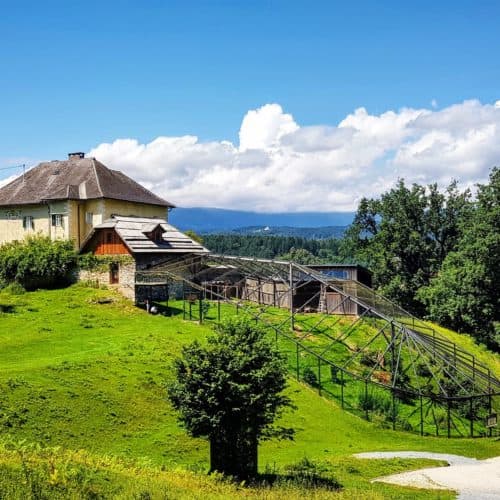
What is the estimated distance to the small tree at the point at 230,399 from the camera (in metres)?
20.2

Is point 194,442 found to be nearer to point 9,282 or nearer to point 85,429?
point 85,429

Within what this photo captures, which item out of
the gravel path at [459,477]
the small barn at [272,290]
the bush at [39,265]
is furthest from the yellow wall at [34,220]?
the gravel path at [459,477]

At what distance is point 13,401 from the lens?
24.8 m

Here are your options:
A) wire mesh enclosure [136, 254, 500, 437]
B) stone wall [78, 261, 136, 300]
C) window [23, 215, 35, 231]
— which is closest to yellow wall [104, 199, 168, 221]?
stone wall [78, 261, 136, 300]

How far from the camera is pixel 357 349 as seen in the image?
42906 millimetres

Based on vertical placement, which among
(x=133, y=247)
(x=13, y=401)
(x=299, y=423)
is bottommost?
(x=299, y=423)

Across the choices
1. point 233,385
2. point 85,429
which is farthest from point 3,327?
point 233,385

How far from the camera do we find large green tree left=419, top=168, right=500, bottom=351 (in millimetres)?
54594

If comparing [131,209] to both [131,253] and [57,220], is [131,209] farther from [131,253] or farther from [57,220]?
[131,253]

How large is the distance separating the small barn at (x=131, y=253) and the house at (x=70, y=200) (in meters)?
1.94

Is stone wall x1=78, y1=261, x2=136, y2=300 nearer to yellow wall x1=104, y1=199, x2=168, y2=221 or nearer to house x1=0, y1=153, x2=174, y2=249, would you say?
house x1=0, y1=153, x2=174, y2=249

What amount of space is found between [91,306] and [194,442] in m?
23.8

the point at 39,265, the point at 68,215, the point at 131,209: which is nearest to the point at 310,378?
the point at 39,265

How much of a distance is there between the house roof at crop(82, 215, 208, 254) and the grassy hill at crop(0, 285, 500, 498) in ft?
39.2
